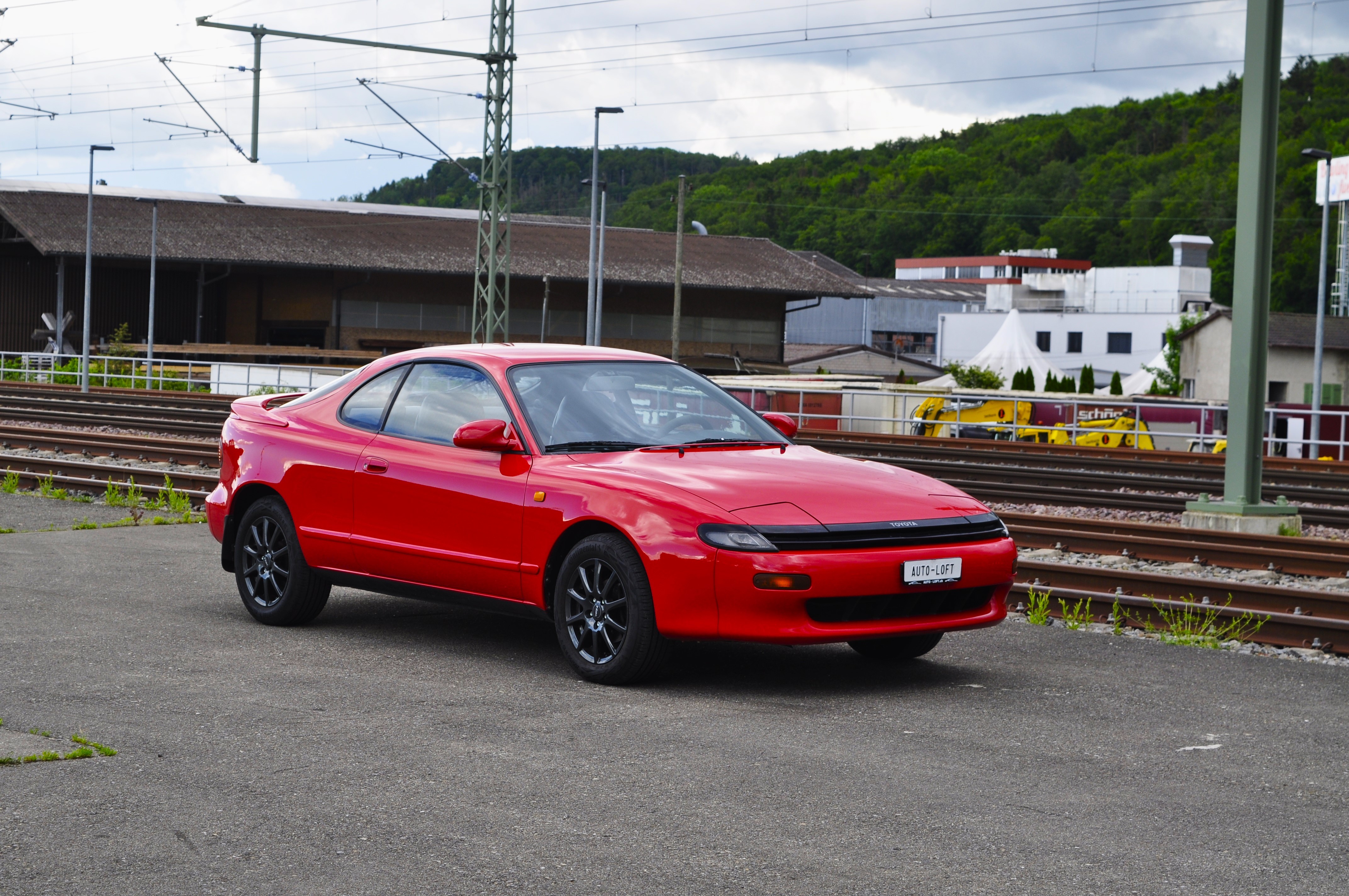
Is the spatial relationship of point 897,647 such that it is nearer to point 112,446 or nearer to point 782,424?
point 782,424

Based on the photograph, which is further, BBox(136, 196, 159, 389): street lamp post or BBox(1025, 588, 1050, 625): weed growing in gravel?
BBox(136, 196, 159, 389): street lamp post

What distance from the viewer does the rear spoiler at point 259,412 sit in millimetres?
8406

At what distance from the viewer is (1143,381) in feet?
238

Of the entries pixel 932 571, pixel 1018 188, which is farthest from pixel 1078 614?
pixel 1018 188

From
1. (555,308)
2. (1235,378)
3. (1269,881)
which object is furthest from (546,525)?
(555,308)

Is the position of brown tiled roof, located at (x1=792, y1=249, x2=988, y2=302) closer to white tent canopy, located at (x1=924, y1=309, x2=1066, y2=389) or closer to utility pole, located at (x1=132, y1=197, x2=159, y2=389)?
white tent canopy, located at (x1=924, y1=309, x2=1066, y2=389)

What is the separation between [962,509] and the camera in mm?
6863

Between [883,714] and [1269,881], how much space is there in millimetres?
2156

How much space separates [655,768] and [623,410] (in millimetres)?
2473

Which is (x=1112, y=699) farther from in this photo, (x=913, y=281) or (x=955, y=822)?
(x=913, y=281)

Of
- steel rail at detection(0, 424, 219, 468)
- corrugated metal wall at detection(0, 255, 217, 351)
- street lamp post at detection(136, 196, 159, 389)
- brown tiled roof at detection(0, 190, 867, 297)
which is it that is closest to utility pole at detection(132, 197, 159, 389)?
street lamp post at detection(136, 196, 159, 389)

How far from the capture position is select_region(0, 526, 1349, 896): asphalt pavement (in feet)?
14.0

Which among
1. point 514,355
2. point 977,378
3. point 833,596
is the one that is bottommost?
point 833,596

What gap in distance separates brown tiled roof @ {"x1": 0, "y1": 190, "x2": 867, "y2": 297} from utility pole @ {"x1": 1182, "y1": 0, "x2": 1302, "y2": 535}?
144 feet
